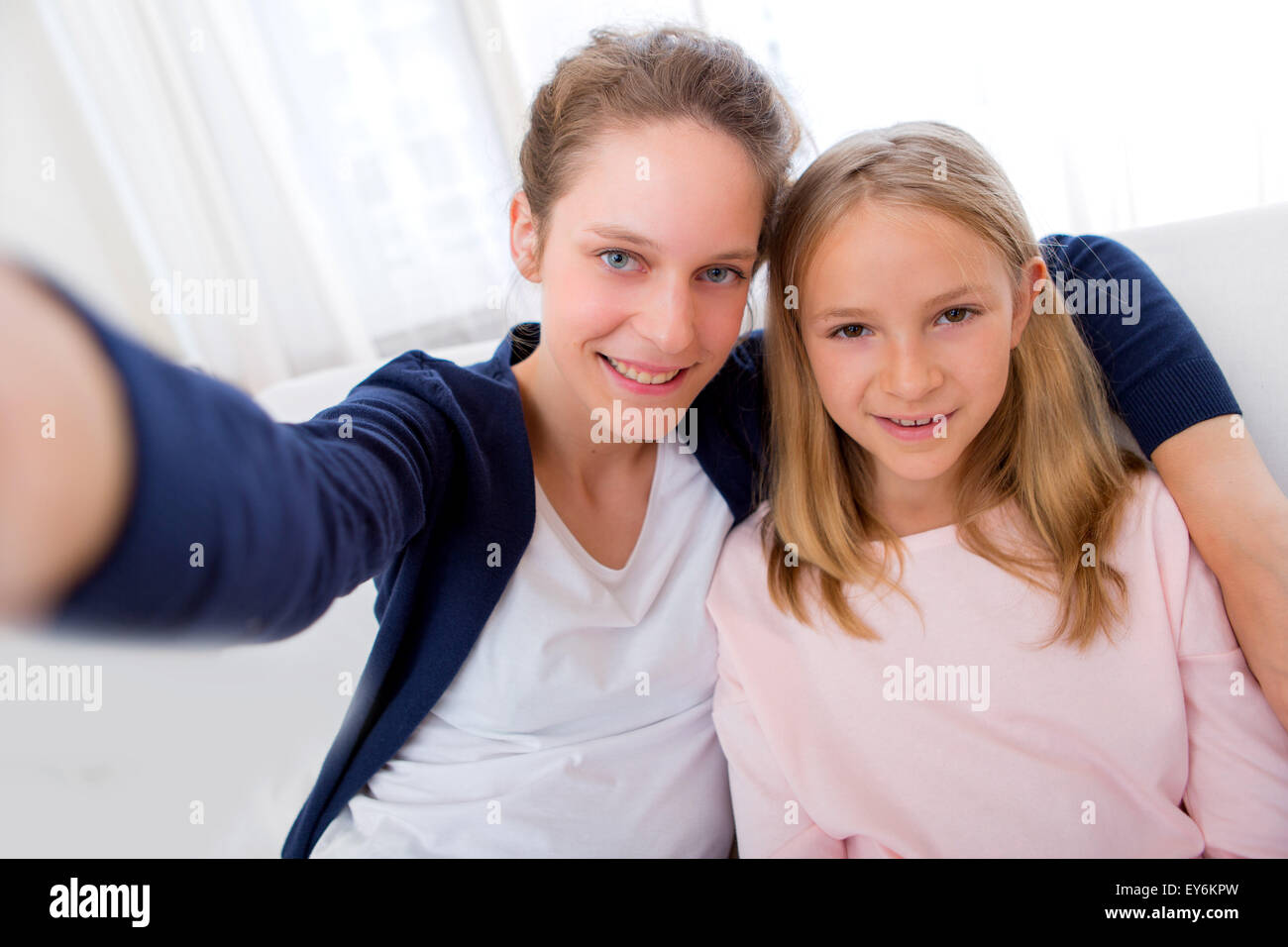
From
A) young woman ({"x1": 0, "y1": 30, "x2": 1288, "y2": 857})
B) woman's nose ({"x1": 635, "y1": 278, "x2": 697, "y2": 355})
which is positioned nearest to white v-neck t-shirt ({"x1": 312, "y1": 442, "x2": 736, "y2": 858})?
young woman ({"x1": 0, "y1": 30, "x2": 1288, "y2": 857})

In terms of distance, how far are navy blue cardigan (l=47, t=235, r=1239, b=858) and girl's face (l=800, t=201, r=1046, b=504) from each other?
0.17m

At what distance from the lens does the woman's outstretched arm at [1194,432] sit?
2.57ft

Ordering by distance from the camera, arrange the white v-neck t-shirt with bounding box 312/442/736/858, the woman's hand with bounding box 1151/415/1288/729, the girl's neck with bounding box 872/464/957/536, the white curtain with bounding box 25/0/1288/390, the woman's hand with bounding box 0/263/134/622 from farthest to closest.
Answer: the white curtain with bounding box 25/0/1288/390 < the girl's neck with bounding box 872/464/957/536 < the white v-neck t-shirt with bounding box 312/442/736/858 < the woman's hand with bounding box 1151/415/1288/729 < the woman's hand with bounding box 0/263/134/622

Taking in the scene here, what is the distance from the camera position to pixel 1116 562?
88cm

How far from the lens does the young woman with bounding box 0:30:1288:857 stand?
790 millimetres

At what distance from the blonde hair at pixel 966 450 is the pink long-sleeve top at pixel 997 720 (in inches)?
0.9

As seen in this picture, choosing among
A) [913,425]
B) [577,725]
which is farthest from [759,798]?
[913,425]

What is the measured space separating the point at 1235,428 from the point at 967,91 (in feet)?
3.83

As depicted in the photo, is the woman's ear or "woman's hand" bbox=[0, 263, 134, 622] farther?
the woman's ear

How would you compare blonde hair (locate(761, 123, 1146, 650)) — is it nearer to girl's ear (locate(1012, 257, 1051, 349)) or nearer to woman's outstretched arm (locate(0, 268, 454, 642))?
girl's ear (locate(1012, 257, 1051, 349))

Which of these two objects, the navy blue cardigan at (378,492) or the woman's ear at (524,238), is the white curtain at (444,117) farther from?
the navy blue cardigan at (378,492)

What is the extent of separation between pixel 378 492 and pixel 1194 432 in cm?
78

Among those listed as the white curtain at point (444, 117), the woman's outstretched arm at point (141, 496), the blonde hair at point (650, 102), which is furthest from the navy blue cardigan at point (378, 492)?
the white curtain at point (444, 117)
